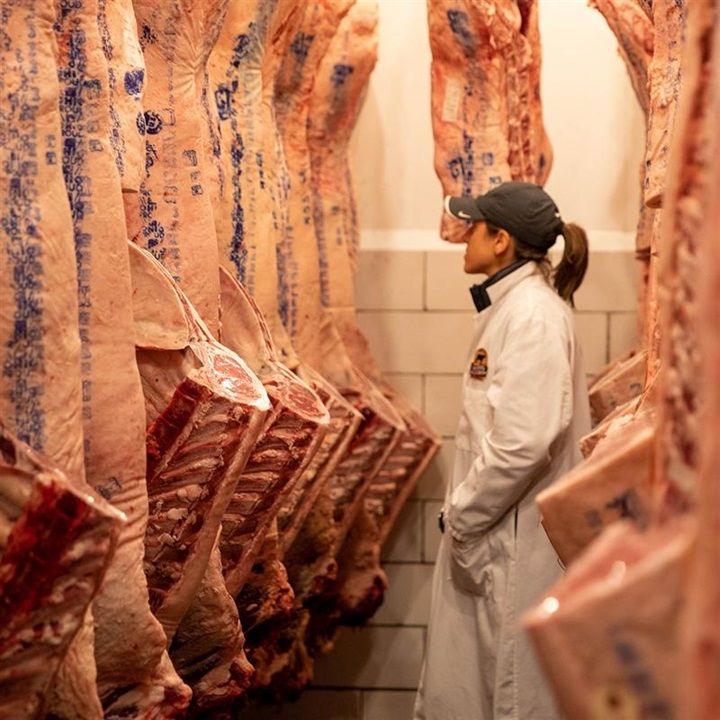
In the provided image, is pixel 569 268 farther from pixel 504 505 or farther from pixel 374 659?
pixel 374 659

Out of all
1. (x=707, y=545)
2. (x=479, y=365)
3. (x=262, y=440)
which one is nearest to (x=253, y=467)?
(x=262, y=440)

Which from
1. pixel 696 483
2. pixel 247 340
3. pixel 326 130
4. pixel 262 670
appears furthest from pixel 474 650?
pixel 696 483

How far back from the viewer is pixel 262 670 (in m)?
4.70

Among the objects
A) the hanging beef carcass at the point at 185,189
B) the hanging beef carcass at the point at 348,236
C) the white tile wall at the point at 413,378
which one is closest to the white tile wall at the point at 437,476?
the white tile wall at the point at 413,378

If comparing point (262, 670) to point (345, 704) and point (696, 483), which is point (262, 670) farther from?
point (696, 483)

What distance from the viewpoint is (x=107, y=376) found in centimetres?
247

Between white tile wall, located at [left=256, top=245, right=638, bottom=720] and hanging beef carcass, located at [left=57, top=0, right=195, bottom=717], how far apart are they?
147 inches

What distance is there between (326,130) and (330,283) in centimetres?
59

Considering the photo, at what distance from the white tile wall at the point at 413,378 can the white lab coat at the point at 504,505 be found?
1686 mm

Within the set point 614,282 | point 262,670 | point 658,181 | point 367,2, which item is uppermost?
point 367,2

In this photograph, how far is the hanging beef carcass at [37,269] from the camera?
2.11m

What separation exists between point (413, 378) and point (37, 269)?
4.23m

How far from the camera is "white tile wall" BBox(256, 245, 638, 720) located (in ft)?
20.4

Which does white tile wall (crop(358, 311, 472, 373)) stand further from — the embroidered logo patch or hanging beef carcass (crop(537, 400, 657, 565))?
hanging beef carcass (crop(537, 400, 657, 565))
